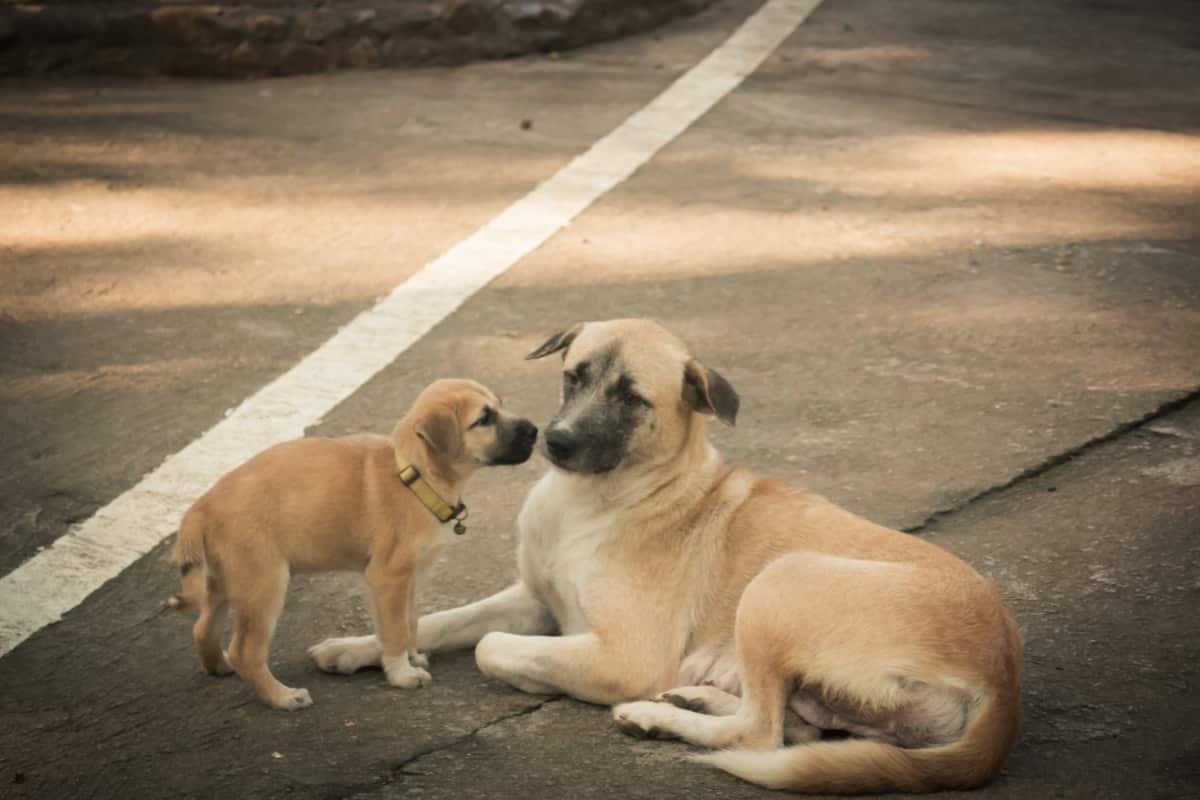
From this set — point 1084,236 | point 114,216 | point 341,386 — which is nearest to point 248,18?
point 114,216

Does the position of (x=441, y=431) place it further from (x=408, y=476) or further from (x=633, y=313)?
(x=633, y=313)

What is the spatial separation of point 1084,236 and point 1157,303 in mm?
1165

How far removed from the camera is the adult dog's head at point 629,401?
4.96 meters

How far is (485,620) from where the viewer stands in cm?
516

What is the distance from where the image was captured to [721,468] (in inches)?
204

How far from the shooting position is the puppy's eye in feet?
16.0

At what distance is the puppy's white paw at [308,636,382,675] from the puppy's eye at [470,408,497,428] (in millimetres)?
802

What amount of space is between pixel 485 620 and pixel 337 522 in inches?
30.5

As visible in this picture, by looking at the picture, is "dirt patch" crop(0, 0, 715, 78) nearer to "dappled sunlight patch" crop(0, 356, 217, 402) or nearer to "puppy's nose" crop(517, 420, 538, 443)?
"dappled sunlight patch" crop(0, 356, 217, 402)

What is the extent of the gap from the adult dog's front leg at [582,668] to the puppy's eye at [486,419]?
2.37 ft

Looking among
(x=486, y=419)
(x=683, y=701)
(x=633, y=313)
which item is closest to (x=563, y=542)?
(x=486, y=419)

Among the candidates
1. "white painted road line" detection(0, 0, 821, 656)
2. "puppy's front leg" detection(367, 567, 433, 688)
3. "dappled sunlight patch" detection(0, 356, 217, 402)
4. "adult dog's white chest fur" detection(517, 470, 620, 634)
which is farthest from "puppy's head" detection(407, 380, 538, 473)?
"dappled sunlight patch" detection(0, 356, 217, 402)

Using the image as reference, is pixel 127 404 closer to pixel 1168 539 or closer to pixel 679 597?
pixel 679 597

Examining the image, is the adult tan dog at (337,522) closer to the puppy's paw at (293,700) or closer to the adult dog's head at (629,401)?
the puppy's paw at (293,700)
